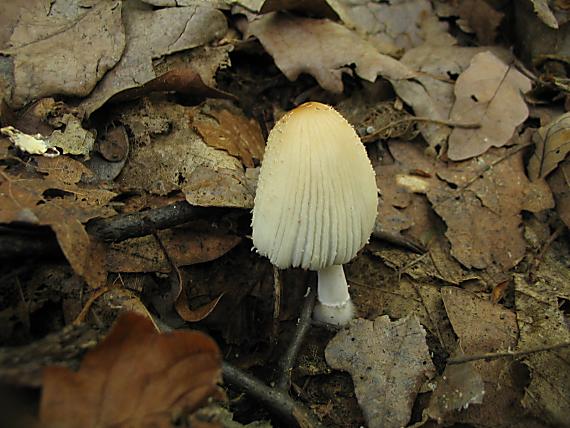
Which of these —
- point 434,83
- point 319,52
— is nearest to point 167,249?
point 319,52

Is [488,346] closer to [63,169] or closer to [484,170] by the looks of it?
[484,170]

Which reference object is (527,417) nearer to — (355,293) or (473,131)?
(355,293)

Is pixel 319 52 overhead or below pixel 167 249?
overhead

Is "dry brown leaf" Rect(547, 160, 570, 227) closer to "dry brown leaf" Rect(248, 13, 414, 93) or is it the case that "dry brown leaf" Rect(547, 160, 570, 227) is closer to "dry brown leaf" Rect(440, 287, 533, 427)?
"dry brown leaf" Rect(440, 287, 533, 427)

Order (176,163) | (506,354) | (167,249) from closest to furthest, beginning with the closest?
(506,354) → (167,249) → (176,163)

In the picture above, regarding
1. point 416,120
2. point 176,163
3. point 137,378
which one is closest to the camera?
point 137,378

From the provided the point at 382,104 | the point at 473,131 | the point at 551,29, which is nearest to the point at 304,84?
the point at 382,104

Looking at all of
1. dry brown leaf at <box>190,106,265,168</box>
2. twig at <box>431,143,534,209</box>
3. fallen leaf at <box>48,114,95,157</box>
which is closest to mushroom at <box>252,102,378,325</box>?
dry brown leaf at <box>190,106,265,168</box>
